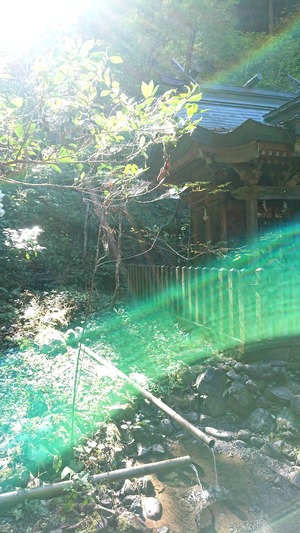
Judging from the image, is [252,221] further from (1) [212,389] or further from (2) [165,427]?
(2) [165,427]

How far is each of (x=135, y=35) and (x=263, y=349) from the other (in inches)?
651

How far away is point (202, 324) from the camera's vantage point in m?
4.95

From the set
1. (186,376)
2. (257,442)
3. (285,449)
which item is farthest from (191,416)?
(285,449)

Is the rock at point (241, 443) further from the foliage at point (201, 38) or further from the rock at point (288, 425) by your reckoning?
the foliage at point (201, 38)

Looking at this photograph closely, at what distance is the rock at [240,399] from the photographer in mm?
3602

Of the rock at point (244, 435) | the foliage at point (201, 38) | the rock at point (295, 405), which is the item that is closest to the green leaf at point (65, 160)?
the rock at point (244, 435)

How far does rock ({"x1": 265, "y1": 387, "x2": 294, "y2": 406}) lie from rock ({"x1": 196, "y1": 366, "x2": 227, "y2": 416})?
460mm

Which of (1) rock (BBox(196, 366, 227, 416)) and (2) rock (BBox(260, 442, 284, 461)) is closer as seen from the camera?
(2) rock (BBox(260, 442, 284, 461))

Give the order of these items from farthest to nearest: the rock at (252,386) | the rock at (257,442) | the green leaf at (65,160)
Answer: the rock at (252,386) < the rock at (257,442) < the green leaf at (65,160)

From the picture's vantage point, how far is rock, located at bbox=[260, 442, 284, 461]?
3002mm

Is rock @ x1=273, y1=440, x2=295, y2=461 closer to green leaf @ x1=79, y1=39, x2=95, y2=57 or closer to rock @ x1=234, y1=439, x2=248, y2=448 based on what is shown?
rock @ x1=234, y1=439, x2=248, y2=448

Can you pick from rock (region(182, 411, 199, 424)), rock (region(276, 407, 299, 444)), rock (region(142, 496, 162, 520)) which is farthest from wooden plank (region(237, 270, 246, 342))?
rock (region(142, 496, 162, 520))

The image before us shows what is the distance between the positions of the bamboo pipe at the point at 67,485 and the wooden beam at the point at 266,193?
15.4 feet

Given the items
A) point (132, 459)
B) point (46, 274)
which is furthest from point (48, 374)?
point (46, 274)
